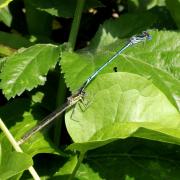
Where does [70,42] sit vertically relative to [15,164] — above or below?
above

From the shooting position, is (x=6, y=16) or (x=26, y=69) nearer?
(x=26, y=69)

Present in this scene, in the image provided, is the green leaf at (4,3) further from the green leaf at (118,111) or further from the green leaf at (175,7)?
the green leaf at (175,7)

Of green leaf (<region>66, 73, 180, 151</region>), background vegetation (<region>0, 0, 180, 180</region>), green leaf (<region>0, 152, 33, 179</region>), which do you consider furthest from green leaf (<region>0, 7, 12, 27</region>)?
green leaf (<region>0, 152, 33, 179</region>)

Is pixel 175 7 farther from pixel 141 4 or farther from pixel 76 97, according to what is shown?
pixel 76 97

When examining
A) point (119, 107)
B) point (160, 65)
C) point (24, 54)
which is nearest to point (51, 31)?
point (24, 54)

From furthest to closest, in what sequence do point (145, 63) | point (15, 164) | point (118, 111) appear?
point (145, 63) < point (118, 111) < point (15, 164)

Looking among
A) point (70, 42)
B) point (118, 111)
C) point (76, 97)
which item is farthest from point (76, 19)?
point (118, 111)
